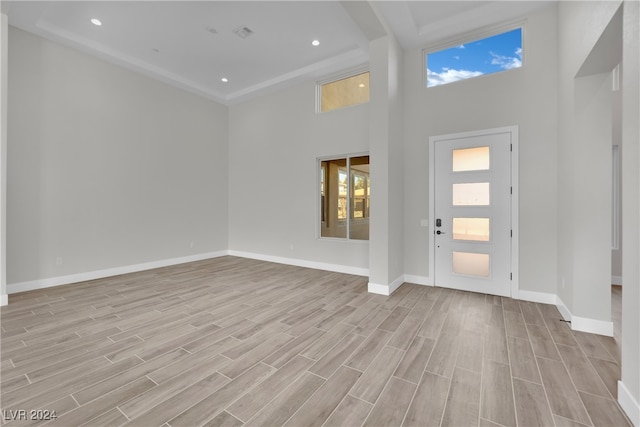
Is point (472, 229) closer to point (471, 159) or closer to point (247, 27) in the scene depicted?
point (471, 159)

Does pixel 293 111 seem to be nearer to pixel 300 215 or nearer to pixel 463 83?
pixel 300 215

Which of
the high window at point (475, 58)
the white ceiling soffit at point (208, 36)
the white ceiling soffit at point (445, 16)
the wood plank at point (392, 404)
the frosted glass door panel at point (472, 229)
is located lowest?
the wood plank at point (392, 404)

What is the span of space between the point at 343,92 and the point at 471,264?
13.0ft

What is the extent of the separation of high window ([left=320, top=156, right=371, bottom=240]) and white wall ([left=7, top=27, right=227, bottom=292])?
2990mm

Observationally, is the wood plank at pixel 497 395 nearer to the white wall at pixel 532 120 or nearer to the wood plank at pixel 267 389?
the wood plank at pixel 267 389

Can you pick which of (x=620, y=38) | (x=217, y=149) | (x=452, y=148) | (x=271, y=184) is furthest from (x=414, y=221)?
(x=217, y=149)

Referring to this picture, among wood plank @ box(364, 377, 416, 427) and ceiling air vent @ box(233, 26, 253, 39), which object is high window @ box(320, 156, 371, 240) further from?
wood plank @ box(364, 377, 416, 427)

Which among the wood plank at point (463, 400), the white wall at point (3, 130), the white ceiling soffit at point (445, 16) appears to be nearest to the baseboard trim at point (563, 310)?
the wood plank at point (463, 400)

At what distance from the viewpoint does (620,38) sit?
85.2 inches

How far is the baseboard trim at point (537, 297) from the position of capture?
351cm

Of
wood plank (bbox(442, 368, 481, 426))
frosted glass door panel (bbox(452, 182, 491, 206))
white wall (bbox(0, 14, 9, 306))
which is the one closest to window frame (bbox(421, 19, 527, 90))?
frosted glass door panel (bbox(452, 182, 491, 206))

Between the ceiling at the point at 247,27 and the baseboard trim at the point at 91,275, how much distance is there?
146 inches

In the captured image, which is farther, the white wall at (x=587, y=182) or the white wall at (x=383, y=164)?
the white wall at (x=383, y=164)

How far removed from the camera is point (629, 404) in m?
1.64
